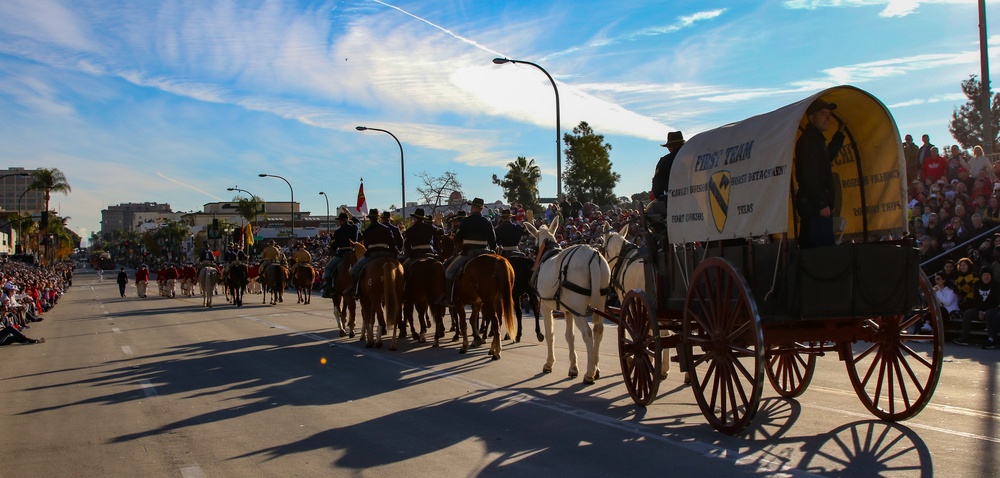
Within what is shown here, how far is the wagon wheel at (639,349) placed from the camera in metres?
8.44

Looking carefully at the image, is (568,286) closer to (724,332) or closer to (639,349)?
(639,349)

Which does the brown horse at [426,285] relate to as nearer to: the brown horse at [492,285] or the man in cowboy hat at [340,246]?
the brown horse at [492,285]

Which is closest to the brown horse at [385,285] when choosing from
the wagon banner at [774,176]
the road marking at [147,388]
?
the road marking at [147,388]

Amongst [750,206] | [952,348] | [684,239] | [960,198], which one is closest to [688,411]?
[684,239]

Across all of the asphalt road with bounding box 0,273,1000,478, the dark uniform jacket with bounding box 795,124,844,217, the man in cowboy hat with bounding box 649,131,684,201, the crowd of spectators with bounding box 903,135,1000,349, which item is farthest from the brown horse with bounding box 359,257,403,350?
the dark uniform jacket with bounding box 795,124,844,217

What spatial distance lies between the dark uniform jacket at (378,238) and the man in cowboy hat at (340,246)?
2.50 metres

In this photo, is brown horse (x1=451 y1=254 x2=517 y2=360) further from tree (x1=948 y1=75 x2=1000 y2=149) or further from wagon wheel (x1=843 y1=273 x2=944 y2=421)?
tree (x1=948 y1=75 x2=1000 y2=149)

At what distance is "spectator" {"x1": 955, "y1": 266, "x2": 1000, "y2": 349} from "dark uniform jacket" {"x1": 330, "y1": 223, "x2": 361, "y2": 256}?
477 inches

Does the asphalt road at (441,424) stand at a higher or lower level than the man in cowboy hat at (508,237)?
lower

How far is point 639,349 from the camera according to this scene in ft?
28.4

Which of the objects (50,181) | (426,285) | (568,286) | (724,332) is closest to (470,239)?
(426,285)

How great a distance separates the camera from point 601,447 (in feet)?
23.4

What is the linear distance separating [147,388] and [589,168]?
52.9 metres

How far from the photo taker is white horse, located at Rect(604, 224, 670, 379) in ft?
35.4
